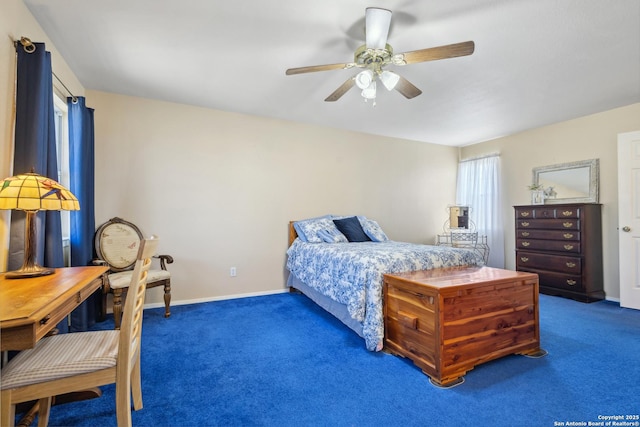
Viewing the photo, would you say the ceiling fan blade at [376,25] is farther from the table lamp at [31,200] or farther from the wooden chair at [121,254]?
the wooden chair at [121,254]

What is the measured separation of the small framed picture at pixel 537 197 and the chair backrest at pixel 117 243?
5191 mm

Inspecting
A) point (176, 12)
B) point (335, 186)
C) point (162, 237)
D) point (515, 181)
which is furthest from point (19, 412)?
point (515, 181)

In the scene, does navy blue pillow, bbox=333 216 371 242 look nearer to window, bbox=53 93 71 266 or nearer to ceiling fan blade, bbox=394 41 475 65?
ceiling fan blade, bbox=394 41 475 65

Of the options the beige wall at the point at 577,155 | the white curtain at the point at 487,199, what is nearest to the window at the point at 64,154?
the white curtain at the point at 487,199

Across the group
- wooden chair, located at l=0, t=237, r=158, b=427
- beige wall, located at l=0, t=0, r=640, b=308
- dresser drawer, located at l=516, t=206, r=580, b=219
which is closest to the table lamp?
wooden chair, located at l=0, t=237, r=158, b=427

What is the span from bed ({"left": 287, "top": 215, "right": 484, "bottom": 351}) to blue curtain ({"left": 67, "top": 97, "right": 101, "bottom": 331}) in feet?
6.75

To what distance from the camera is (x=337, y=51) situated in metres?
2.33

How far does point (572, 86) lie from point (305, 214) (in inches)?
127

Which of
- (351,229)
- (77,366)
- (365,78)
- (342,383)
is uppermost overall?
(365,78)

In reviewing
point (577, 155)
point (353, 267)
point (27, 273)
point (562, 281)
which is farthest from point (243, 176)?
point (577, 155)

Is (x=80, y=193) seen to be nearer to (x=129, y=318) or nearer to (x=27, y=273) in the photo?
(x=27, y=273)

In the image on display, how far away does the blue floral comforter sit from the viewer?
7.18 ft

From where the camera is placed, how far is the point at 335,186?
14.2 feet

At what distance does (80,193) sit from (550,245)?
5.28m
